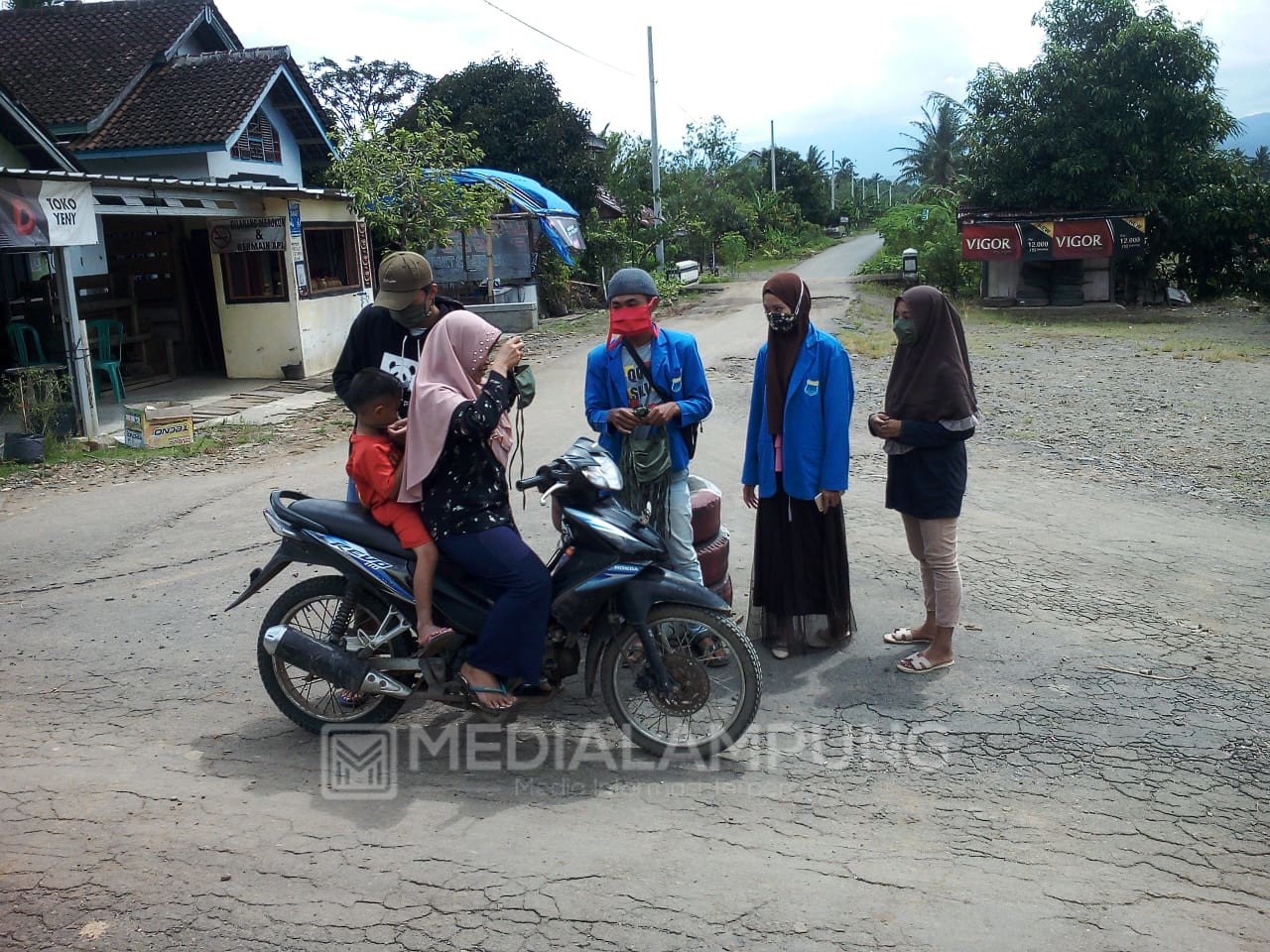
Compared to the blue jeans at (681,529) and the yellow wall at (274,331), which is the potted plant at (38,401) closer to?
the yellow wall at (274,331)

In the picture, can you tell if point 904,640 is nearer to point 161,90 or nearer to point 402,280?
point 402,280

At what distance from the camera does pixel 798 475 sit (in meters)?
4.78

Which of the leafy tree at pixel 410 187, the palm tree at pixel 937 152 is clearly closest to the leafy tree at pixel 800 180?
the palm tree at pixel 937 152

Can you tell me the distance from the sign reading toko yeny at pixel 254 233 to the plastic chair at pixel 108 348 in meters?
1.97

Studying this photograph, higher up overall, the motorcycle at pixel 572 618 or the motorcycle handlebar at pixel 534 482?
the motorcycle handlebar at pixel 534 482

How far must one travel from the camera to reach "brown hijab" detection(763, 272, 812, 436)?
15.2 feet

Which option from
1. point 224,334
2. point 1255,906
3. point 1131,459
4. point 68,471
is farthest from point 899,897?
point 224,334

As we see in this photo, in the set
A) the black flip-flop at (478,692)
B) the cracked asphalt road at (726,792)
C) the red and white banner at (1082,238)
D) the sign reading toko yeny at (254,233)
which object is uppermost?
the sign reading toko yeny at (254,233)

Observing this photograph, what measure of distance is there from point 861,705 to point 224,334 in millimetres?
13582

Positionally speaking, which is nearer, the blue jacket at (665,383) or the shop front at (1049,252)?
the blue jacket at (665,383)

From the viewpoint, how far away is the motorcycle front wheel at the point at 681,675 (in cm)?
390

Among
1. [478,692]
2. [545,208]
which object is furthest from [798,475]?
[545,208]

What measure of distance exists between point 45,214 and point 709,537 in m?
8.73

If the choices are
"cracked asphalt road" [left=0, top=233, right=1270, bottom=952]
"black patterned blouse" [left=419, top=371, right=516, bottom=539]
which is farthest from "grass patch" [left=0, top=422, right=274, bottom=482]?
"black patterned blouse" [left=419, top=371, right=516, bottom=539]
